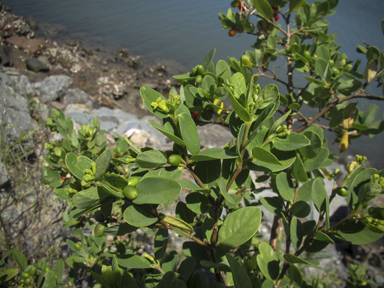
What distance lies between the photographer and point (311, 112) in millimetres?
4605

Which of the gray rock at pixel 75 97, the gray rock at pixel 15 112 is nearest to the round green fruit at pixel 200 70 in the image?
the gray rock at pixel 15 112

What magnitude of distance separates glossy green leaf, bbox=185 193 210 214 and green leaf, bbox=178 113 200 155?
0.17m

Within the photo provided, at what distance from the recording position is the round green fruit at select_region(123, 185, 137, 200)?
0.58 meters

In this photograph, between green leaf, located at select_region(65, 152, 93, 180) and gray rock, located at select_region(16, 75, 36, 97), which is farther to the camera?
gray rock, located at select_region(16, 75, 36, 97)

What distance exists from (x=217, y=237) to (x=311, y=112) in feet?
14.6

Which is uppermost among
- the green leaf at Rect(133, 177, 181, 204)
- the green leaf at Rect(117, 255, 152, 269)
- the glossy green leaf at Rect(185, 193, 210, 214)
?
the green leaf at Rect(133, 177, 181, 204)

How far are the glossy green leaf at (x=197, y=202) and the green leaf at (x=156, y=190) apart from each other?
0.19 metres

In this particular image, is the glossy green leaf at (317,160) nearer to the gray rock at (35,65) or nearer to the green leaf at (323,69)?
the green leaf at (323,69)

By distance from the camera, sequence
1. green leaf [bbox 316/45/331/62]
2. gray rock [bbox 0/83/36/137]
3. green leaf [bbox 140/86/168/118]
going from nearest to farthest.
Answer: green leaf [bbox 140/86/168/118] < green leaf [bbox 316/45/331/62] < gray rock [bbox 0/83/36/137]

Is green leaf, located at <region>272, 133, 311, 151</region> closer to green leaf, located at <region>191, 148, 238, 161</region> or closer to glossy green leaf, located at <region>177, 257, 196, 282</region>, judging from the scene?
green leaf, located at <region>191, 148, 238, 161</region>

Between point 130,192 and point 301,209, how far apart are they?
678 millimetres

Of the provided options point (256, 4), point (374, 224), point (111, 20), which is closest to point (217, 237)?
point (374, 224)

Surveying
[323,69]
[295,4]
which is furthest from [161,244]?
[295,4]

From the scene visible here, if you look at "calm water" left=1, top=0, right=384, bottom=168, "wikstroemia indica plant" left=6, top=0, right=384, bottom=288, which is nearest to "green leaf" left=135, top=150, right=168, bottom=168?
"wikstroemia indica plant" left=6, top=0, right=384, bottom=288
